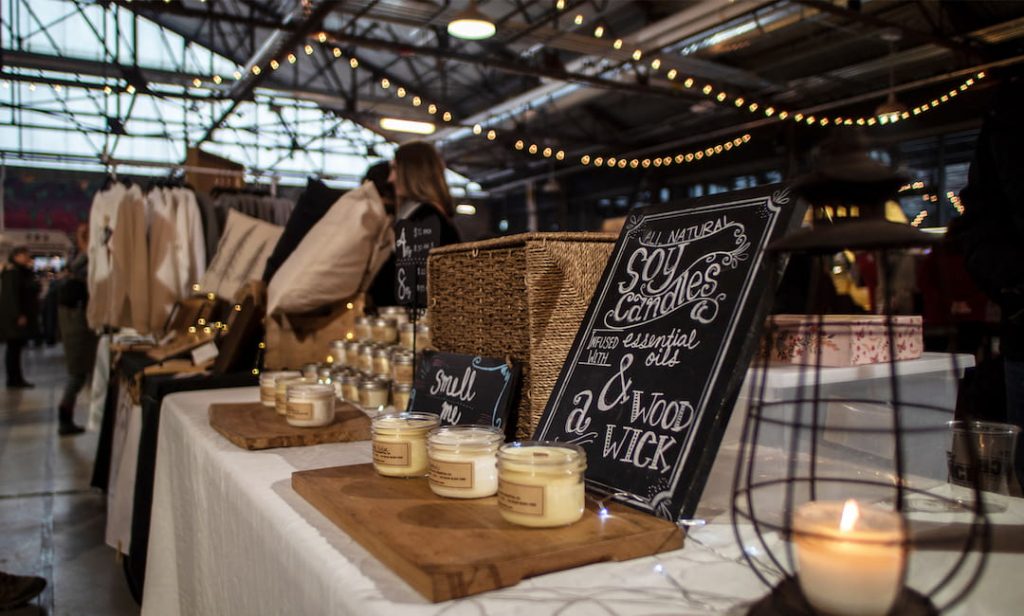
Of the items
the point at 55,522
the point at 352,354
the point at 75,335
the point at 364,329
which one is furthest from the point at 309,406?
the point at 75,335

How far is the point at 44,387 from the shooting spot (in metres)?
8.39

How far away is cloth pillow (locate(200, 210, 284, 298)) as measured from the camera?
344 cm

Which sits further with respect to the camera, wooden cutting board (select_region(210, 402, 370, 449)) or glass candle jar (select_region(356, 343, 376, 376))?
glass candle jar (select_region(356, 343, 376, 376))

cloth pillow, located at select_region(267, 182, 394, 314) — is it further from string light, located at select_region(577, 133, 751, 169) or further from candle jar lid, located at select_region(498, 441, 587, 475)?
string light, located at select_region(577, 133, 751, 169)

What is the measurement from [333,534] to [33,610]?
2.45 metres

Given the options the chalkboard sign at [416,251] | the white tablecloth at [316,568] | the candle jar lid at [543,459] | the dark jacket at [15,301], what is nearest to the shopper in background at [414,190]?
the chalkboard sign at [416,251]

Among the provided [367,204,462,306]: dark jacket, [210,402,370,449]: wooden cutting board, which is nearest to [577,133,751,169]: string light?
[367,204,462,306]: dark jacket

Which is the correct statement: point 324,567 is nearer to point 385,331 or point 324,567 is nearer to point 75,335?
point 385,331

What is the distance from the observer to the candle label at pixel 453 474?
88cm

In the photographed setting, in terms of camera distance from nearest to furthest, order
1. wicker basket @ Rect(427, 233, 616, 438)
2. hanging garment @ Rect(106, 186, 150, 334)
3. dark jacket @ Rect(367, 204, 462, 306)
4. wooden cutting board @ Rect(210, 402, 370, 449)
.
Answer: wicker basket @ Rect(427, 233, 616, 438) → wooden cutting board @ Rect(210, 402, 370, 449) → dark jacket @ Rect(367, 204, 462, 306) → hanging garment @ Rect(106, 186, 150, 334)

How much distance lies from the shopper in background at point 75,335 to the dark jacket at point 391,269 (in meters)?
4.31

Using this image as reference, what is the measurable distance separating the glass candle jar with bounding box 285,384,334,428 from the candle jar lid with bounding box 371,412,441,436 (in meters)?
0.39

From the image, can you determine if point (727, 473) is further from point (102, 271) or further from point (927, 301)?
point (102, 271)

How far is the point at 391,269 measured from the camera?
2.46 meters
